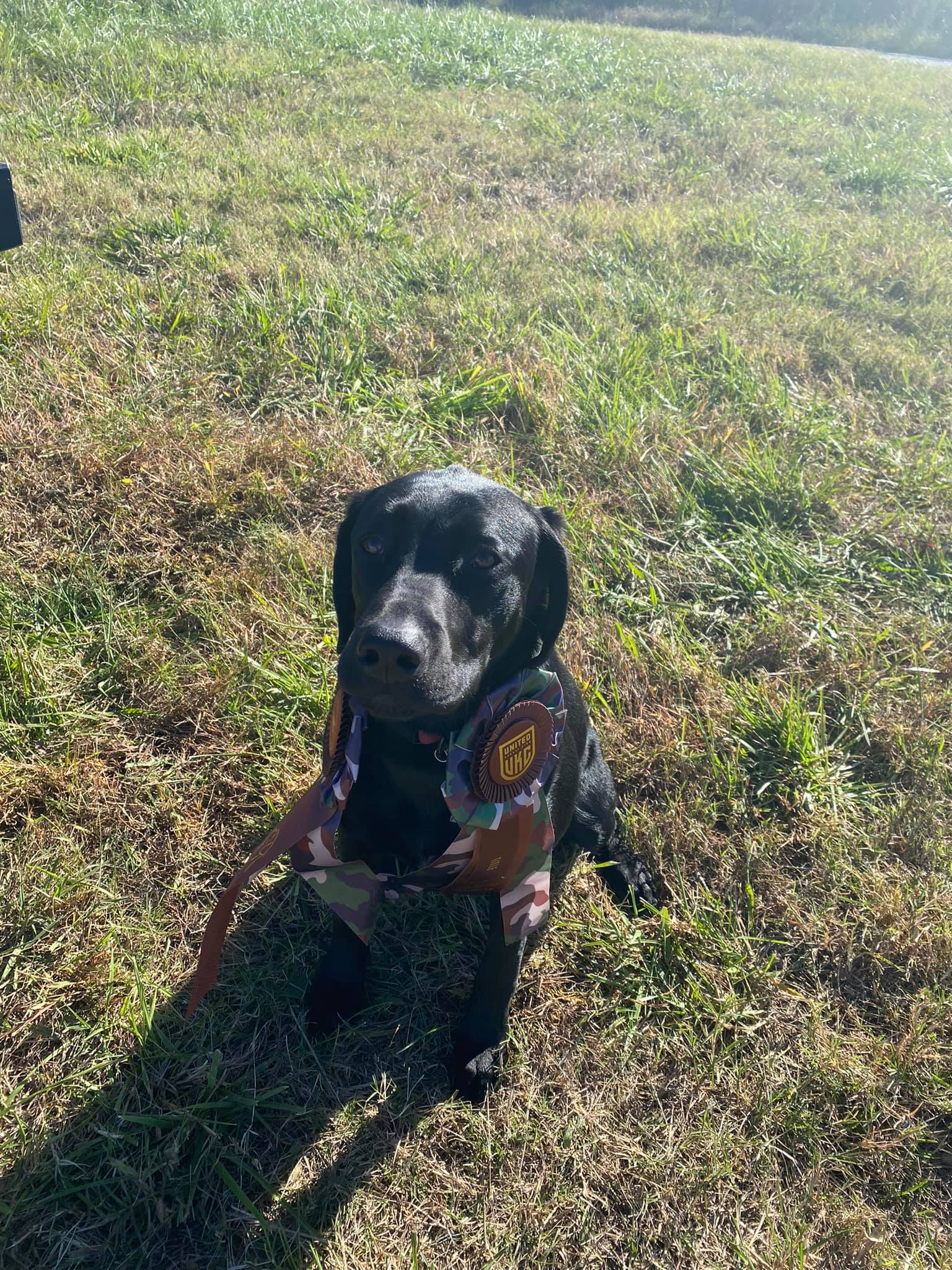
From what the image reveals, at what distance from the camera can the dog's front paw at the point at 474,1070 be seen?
1979 mm

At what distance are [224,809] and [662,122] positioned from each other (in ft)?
27.6

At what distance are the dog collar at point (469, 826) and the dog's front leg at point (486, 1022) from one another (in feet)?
0.37

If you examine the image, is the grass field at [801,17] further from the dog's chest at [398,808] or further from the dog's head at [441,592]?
the dog's chest at [398,808]

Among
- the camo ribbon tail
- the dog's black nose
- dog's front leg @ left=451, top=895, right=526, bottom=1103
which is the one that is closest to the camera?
the dog's black nose

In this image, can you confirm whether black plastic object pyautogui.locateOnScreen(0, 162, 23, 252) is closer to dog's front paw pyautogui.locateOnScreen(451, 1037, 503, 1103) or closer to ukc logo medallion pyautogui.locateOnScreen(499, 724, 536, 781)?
ukc logo medallion pyautogui.locateOnScreen(499, 724, 536, 781)

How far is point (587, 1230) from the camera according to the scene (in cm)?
181

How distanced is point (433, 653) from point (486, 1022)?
941mm

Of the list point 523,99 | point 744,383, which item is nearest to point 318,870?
point 744,383

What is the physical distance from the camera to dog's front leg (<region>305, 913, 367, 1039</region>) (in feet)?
6.70

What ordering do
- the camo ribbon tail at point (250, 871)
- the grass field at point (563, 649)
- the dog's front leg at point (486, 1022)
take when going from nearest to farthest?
1. the camo ribbon tail at point (250, 871)
2. the grass field at point (563, 649)
3. the dog's front leg at point (486, 1022)

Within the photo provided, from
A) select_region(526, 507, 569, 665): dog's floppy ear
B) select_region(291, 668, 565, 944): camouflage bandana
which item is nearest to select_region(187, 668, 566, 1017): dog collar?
select_region(291, 668, 565, 944): camouflage bandana

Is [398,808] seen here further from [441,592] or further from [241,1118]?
[241,1118]

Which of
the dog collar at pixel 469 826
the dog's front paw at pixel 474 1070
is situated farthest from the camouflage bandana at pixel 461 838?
the dog's front paw at pixel 474 1070

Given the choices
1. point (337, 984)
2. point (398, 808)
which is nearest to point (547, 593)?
point (398, 808)
